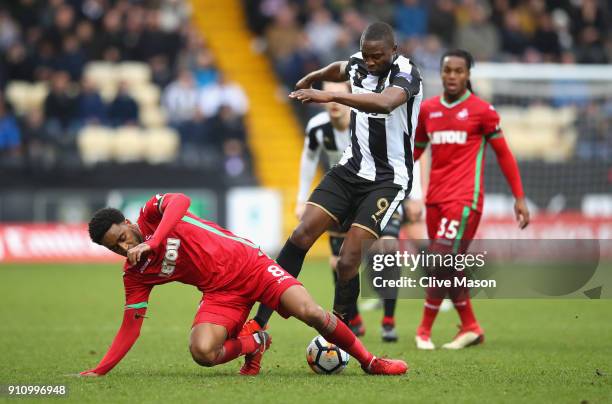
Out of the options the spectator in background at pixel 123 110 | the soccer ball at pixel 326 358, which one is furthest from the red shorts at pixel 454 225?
the spectator in background at pixel 123 110

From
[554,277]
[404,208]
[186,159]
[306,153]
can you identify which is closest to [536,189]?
[554,277]

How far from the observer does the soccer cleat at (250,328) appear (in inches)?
294

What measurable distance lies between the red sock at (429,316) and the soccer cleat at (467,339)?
0.71ft

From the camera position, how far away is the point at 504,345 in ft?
30.4

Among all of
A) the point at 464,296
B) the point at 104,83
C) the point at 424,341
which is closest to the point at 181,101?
the point at 104,83

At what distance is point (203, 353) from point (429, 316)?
276 centimetres

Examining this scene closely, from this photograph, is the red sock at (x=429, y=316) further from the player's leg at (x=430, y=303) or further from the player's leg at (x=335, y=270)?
the player's leg at (x=335, y=270)

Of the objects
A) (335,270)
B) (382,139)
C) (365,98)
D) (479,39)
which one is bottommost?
(335,270)

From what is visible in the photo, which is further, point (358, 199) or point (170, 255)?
point (358, 199)

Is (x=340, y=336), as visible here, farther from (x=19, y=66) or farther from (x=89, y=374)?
(x=19, y=66)

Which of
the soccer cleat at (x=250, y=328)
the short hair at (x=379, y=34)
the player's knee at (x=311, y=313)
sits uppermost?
the short hair at (x=379, y=34)

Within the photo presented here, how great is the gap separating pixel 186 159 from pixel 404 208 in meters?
8.15

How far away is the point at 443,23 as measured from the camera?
21.1m

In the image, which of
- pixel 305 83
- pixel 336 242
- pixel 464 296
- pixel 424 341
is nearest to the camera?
pixel 305 83
